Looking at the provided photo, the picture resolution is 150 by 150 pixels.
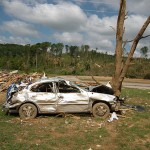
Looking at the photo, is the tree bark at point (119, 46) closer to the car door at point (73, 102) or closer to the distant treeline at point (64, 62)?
the car door at point (73, 102)

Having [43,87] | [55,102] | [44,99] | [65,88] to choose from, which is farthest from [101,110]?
[43,87]

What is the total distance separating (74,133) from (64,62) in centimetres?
7752

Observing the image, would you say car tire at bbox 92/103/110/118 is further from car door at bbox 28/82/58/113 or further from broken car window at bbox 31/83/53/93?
broken car window at bbox 31/83/53/93

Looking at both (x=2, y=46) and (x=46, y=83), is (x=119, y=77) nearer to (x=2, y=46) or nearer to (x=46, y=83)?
(x=46, y=83)

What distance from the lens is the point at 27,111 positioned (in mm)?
10641

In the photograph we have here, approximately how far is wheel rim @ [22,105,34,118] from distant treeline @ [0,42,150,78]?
4463 cm

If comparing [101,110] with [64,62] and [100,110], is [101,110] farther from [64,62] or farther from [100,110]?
[64,62]

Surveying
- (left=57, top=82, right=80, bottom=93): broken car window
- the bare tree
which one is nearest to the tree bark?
the bare tree

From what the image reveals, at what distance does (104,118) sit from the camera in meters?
10.7

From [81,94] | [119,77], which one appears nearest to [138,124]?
[81,94]

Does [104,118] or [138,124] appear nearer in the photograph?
[138,124]

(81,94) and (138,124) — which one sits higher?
(81,94)

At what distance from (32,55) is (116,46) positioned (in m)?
73.0

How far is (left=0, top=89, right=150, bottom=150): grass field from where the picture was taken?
7449 mm
